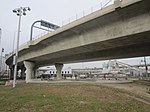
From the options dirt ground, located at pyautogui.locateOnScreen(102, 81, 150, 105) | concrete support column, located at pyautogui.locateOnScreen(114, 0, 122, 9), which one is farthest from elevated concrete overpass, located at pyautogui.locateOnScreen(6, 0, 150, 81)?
dirt ground, located at pyautogui.locateOnScreen(102, 81, 150, 105)

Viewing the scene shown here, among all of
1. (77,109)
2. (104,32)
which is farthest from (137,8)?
(77,109)

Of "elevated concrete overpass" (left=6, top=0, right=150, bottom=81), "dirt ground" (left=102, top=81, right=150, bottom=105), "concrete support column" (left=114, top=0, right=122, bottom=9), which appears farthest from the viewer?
"concrete support column" (left=114, top=0, right=122, bottom=9)

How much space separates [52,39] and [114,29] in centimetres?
1243

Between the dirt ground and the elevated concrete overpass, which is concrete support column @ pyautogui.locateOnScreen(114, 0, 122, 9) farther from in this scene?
the dirt ground

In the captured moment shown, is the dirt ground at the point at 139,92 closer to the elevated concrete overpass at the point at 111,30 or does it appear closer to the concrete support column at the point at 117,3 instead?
the elevated concrete overpass at the point at 111,30

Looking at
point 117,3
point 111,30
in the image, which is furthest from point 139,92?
point 117,3

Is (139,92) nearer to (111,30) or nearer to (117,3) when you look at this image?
(111,30)

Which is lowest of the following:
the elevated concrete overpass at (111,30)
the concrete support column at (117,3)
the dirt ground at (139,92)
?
the dirt ground at (139,92)

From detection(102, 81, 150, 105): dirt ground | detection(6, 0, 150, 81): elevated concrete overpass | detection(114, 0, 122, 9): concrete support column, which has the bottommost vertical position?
detection(102, 81, 150, 105): dirt ground

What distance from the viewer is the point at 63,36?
2514 centimetres

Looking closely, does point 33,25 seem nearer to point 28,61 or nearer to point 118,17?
point 28,61

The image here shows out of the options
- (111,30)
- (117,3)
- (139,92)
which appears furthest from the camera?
(111,30)

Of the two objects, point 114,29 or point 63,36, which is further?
point 63,36

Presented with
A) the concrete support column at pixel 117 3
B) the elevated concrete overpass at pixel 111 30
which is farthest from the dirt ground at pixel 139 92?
the concrete support column at pixel 117 3
